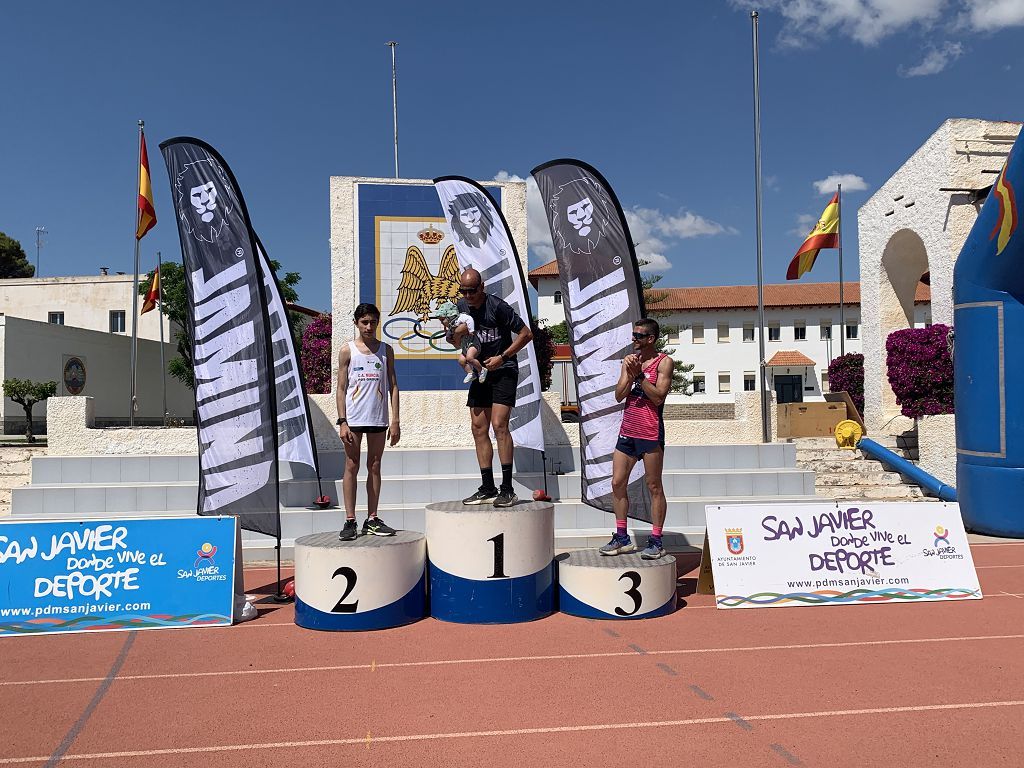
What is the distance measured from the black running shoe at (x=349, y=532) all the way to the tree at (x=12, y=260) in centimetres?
5616

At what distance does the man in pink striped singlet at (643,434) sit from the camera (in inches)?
226

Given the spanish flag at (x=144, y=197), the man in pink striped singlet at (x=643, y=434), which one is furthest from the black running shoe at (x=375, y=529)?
the spanish flag at (x=144, y=197)

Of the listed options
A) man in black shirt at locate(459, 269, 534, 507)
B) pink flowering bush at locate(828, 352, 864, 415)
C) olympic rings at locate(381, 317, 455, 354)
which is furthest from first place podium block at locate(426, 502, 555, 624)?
pink flowering bush at locate(828, 352, 864, 415)

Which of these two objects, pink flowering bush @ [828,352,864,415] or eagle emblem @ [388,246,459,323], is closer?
eagle emblem @ [388,246,459,323]

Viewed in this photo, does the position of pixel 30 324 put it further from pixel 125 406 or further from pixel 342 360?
pixel 342 360

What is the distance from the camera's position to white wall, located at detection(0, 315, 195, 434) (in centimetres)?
2603

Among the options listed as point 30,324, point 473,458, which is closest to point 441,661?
point 473,458

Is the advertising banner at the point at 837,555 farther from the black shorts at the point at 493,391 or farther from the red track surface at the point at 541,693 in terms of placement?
the black shorts at the point at 493,391

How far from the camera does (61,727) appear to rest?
3.45 meters

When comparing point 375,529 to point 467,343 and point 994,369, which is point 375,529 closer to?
point 467,343

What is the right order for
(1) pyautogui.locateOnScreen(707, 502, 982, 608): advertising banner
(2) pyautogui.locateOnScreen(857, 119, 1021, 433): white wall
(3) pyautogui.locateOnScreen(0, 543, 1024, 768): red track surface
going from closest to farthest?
(3) pyautogui.locateOnScreen(0, 543, 1024, 768): red track surface
(1) pyautogui.locateOnScreen(707, 502, 982, 608): advertising banner
(2) pyautogui.locateOnScreen(857, 119, 1021, 433): white wall

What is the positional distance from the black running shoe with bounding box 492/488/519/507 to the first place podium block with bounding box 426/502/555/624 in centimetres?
16

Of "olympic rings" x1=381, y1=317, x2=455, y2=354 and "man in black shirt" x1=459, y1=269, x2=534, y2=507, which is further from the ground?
"olympic rings" x1=381, y1=317, x2=455, y2=354

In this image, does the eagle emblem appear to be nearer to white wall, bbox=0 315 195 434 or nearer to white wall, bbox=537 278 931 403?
white wall, bbox=0 315 195 434
